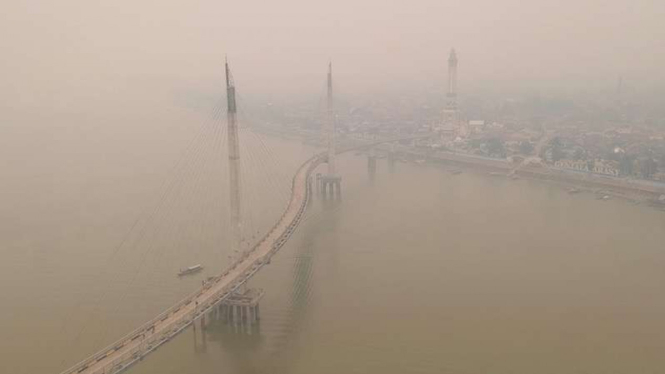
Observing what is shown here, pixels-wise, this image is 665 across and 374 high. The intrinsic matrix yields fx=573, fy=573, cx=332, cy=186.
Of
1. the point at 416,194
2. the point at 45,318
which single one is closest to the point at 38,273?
the point at 45,318

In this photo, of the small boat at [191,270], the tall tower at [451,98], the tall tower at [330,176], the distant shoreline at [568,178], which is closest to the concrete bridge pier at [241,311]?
the small boat at [191,270]

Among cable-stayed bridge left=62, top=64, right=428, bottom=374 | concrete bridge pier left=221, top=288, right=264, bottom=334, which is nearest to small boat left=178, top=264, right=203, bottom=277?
cable-stayed bridge left=62, top=64, right=428, bottom=374

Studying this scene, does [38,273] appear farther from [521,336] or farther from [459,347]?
[521,336]

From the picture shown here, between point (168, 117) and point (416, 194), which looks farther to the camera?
point (168, 117)

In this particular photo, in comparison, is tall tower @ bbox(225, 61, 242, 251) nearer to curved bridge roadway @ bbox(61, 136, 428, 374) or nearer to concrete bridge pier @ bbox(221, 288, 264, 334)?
curved bridge roadway @ bbox(61, 136, 428, 374)

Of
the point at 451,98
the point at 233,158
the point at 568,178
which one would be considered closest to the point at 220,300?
the point at 233,158

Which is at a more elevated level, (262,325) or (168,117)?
(168,117)

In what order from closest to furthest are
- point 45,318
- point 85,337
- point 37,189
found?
1. point 85,337
2. point 45,318
3. point 37,189
